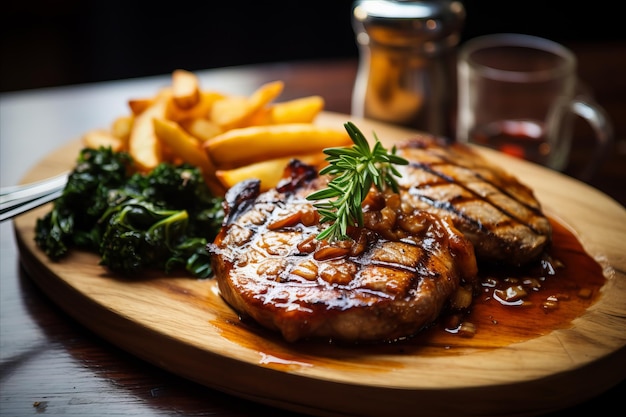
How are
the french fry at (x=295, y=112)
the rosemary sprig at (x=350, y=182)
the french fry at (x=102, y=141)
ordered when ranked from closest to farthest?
the rosemary sprig at (x=350, y=182) → the french fry at (x=102, y=141) → the french fry at (x=295, y=112)

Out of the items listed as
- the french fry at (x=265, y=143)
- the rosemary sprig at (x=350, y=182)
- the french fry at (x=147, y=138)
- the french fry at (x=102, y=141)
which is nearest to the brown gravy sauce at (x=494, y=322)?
the rosemary sprig at (x=350, y=182)

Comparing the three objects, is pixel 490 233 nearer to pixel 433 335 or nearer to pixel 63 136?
pixel 433 335

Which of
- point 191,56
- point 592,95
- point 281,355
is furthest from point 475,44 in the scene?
point 191,56

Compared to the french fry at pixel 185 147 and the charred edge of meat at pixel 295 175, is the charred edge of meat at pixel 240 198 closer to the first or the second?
the charred edge of meat at pixel 295 175

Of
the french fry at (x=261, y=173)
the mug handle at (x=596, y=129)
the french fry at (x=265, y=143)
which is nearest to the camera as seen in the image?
the french fry at (x=261, y=173)

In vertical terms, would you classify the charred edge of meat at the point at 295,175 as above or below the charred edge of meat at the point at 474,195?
above

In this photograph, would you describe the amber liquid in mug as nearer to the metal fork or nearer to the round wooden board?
the round wooden board

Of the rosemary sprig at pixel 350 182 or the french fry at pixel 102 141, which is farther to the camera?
the french fry at pixel 102 141
